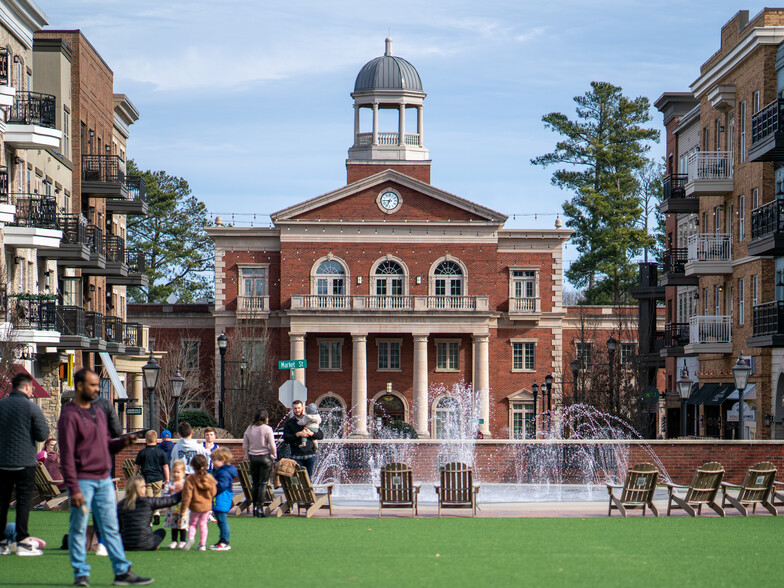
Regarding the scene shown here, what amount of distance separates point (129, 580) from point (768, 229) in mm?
29983

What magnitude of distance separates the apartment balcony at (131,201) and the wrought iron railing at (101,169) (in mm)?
2172

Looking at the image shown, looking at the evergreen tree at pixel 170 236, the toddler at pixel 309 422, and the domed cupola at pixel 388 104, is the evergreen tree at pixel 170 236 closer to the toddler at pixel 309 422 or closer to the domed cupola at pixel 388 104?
the domed cupola at pixel 388 104

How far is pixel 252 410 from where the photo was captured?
60.9 meters

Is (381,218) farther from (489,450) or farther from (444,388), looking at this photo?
(489,450)

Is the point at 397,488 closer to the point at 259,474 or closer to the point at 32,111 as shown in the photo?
the point at 259,474

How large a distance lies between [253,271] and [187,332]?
5.45 m

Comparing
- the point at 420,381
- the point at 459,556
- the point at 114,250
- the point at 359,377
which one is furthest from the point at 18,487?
the point at 420,381

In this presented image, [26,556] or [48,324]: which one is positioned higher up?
[48,324]

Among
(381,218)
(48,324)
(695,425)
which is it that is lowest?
(695,425)

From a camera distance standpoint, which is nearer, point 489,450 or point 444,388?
point 489,450

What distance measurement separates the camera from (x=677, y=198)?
5225cm

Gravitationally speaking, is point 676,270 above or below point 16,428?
above

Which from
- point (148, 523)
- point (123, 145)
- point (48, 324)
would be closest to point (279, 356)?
point (123, 145)

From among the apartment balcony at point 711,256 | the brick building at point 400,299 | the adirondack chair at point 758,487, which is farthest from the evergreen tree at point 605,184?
the adirondack chair at point 758,487
